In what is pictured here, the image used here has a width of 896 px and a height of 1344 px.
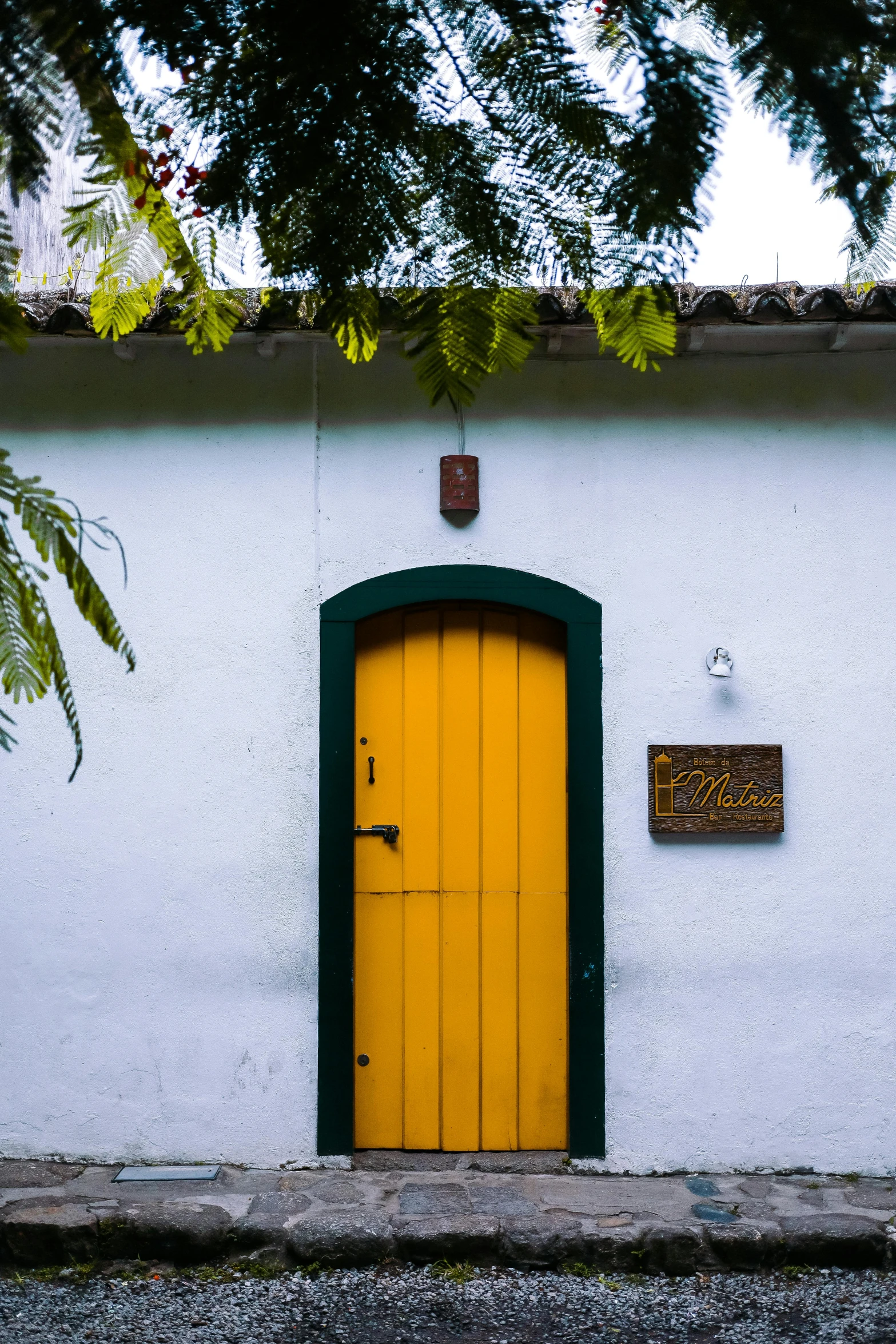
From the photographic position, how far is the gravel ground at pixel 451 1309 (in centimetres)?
314

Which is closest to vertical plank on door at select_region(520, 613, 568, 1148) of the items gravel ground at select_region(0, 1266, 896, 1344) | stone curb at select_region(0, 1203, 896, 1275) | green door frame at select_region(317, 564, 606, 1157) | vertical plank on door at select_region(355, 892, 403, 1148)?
green door frame at select_region(317, 564, 606, 1157)

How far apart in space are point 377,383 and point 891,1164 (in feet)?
12.0

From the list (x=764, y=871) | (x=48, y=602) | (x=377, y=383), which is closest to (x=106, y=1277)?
(x=764, y=871)

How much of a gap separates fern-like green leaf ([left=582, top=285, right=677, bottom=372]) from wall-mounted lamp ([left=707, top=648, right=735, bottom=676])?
2.92 m

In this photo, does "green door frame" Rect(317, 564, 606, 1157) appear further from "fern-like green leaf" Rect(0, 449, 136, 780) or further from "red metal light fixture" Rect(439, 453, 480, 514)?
"fern-like green leaf" Rect(0, 449, 136, 780)

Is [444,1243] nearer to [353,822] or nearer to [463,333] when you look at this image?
[353,822]

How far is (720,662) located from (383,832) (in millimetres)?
1505

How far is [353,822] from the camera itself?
4.20 metres

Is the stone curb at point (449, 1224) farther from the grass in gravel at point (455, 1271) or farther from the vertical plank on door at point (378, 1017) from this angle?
the vertical plank on door at point (378, 1017)

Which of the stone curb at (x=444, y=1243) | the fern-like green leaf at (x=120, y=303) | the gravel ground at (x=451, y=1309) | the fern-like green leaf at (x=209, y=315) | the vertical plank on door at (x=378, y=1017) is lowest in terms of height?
the gravel ground at (x=451, y=1309)

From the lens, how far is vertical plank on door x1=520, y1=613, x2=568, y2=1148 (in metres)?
4.20

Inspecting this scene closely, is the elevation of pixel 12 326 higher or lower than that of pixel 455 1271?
higher

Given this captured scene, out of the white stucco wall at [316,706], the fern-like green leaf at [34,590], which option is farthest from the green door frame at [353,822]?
the fern-like green leaf at [34,590]

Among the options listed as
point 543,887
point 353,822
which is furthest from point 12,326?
point 543,887
